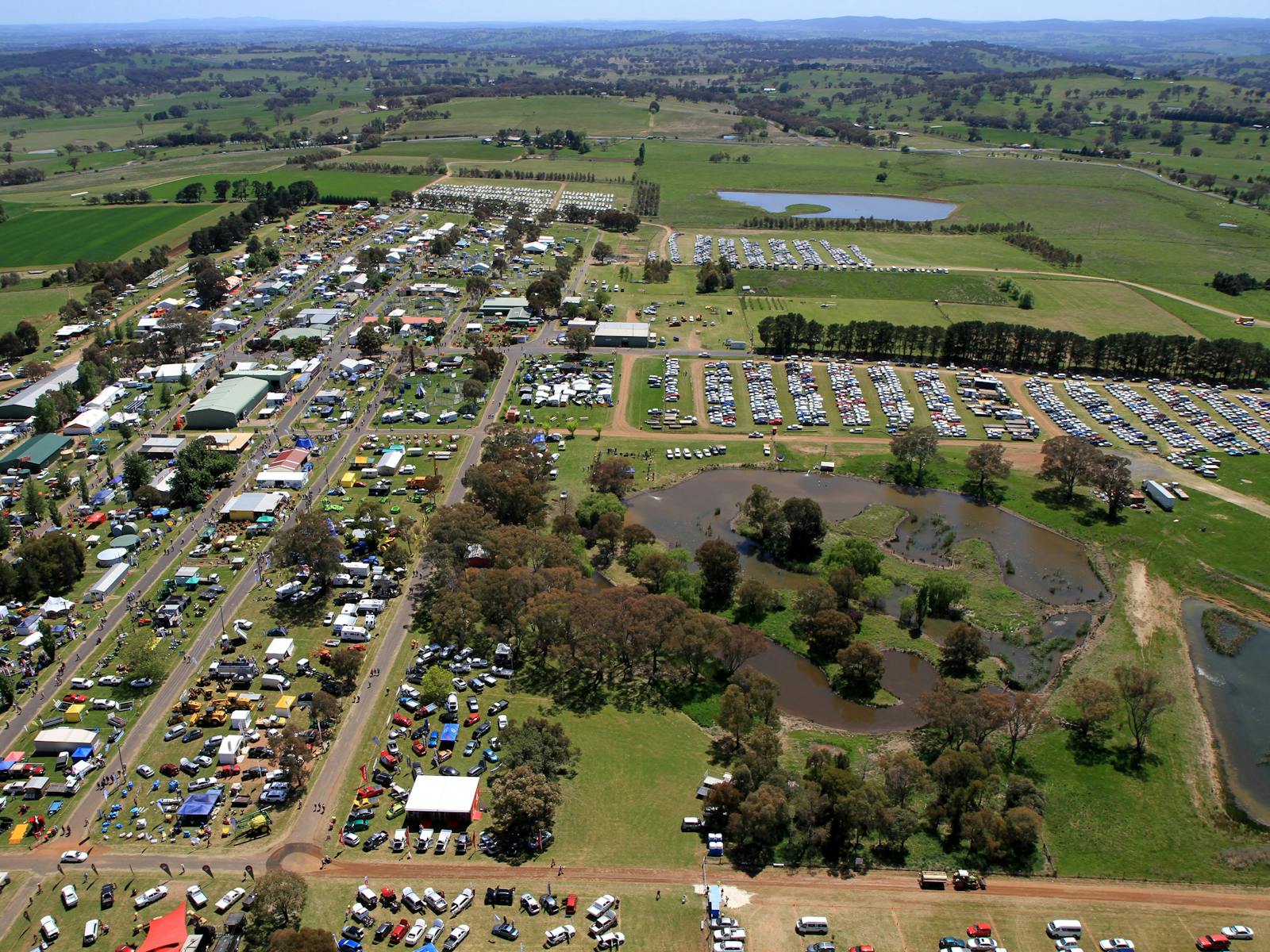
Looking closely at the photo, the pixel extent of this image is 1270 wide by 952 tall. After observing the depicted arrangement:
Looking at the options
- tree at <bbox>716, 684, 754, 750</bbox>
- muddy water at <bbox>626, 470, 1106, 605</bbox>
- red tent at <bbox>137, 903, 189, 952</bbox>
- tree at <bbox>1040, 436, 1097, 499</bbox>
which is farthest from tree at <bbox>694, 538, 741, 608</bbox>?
red tent at <bbox>137, 903, 189, 952</bbox>

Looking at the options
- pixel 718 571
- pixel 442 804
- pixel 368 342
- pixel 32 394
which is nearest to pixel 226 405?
pixel 368 342

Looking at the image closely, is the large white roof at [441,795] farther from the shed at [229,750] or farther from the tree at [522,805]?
the shed at [229,750]

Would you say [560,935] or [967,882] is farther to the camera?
[967,882]

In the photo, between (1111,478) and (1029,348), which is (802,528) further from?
(1029,348)

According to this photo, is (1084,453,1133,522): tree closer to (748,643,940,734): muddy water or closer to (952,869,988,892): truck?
(748,643,940,734): muddy water

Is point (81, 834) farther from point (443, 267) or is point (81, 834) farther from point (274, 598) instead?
point (443, 267)

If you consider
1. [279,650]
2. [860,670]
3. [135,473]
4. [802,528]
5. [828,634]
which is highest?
[802,528]

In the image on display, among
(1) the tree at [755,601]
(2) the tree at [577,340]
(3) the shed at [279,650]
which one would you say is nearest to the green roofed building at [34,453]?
(3) the shed at [279,650]
